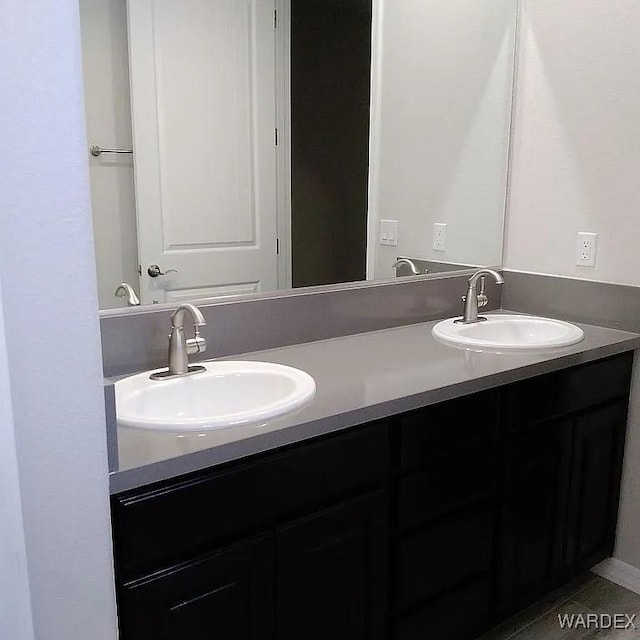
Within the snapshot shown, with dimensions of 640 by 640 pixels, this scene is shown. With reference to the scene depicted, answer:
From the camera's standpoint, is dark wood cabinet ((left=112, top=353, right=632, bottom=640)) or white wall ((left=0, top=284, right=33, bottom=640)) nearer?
white wall ((left=0, top=284, right=33, bottom=640))

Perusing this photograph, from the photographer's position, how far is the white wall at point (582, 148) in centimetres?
206

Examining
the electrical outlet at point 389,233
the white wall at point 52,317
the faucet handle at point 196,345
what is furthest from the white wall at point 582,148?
the white wall at point 52,317

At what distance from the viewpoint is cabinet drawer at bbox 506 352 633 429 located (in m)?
1.81

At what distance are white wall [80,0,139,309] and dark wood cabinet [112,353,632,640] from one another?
2.01 ft

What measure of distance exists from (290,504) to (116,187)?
818 mm

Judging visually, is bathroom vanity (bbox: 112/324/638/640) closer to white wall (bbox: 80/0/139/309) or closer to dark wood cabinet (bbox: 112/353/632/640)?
dark wood cabinet (bbox: 112/353/632/640)

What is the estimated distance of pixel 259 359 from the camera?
1.77m

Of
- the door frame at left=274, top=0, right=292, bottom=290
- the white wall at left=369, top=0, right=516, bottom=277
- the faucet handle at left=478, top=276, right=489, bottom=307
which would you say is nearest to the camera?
the door frame at left=274, top=0, right=292, bottom=290

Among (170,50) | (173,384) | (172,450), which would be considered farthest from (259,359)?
(170,50)

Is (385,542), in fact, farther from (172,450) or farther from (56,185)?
(56,185)

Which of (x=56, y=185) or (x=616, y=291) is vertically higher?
(x=56, y=185)

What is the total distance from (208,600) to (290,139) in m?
1.16

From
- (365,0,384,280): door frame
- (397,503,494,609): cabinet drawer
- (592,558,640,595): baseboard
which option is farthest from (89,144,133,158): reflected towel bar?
(592,558,640,595): baseboard

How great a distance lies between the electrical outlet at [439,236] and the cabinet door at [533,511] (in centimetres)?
74
